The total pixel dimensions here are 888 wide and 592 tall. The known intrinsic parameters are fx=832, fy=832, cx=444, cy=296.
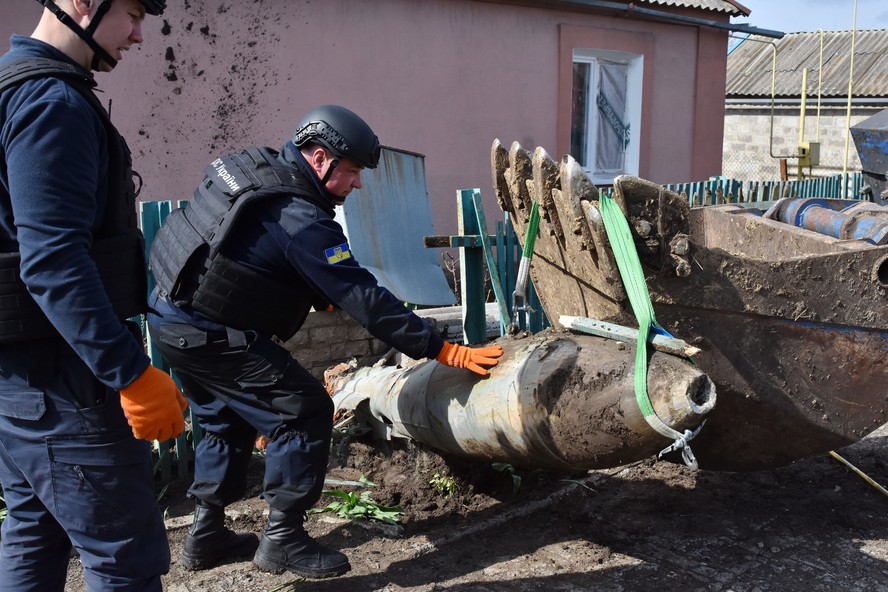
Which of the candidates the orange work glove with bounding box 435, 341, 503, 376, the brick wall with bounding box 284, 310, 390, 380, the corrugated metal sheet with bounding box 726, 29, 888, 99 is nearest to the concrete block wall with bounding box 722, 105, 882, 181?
the corrugated metal sheet with bounding box 726, 29, 888, 99

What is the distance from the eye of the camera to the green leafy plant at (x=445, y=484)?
12.5 feet

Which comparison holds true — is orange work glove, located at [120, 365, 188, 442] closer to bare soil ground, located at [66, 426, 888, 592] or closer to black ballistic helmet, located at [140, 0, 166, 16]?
black ballistic helmet, located at [140, 0, 166, 16]

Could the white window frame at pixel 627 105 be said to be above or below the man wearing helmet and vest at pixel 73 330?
above

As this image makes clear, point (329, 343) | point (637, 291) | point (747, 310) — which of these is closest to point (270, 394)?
point (637, 291)

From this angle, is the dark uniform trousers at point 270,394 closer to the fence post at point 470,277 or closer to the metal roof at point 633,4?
the fence post at point 470,277

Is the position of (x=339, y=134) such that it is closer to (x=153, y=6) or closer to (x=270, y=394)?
(x=153, y=6)

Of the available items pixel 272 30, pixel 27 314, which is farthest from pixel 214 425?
pixel 272 30

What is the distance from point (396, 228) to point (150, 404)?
3670 millimetres

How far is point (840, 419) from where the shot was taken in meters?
3.28

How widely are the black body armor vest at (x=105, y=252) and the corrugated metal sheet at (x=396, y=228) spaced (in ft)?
9.61

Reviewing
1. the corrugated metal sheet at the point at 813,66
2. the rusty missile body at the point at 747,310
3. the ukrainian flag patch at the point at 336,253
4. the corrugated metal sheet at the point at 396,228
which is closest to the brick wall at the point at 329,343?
the corrugated metal sheet at the point at 396,228

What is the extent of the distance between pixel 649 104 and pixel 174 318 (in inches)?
348

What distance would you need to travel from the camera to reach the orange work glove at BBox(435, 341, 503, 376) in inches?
118

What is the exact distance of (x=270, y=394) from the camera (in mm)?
3037
